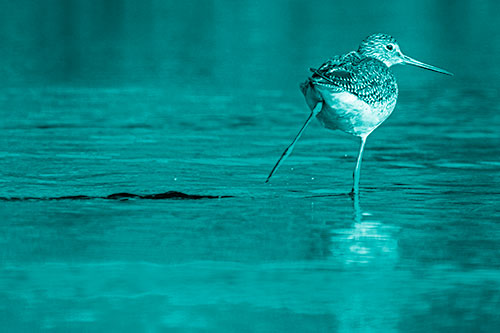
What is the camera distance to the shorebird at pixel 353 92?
9094 mm

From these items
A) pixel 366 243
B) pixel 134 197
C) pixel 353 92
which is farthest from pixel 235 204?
pixel 366 243

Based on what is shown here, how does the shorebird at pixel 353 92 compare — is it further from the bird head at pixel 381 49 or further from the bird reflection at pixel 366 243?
the bird reflection at pixel 366 243

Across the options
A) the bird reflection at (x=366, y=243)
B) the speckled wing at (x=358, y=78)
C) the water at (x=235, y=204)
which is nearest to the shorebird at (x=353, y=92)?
the speckled wing at (x=358, y=78)

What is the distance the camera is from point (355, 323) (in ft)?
18.9

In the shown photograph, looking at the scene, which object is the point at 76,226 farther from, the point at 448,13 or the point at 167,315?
the point at 448,13

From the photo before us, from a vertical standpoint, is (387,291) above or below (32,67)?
below

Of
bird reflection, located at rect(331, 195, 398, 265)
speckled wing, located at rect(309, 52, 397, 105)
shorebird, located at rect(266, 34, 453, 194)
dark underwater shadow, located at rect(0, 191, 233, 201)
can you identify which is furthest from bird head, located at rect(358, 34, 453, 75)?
bird reflection, located at rect(331, 195, 398, 265)

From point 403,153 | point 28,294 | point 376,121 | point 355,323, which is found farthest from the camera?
point 403,153

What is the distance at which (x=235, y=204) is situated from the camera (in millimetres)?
8711

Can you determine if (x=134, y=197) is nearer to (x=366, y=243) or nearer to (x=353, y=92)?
(x=353, y=92)

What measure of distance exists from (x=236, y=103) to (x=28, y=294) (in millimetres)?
8094

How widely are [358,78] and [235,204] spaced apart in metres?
1.57

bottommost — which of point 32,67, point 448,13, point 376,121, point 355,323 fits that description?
point 355,323

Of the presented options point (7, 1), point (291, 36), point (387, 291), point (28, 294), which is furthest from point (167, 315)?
point (7, 1)
